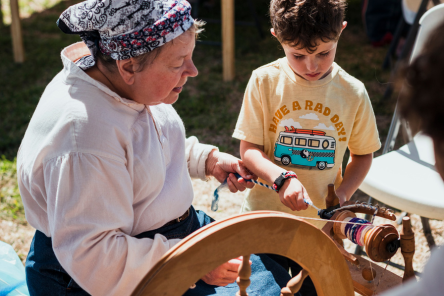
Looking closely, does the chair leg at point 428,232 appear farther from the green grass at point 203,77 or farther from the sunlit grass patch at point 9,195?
the sunlit grass patch at point 9,195

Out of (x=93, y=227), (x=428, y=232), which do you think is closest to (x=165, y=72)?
(x=93, y=227)

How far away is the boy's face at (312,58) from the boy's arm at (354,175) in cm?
38

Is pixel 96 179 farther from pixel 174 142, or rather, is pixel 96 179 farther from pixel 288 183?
pixel 288 183

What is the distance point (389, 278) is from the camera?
4.23 feet

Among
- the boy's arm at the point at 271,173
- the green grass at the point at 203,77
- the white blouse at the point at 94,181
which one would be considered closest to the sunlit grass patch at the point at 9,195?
the green grass at the point at 203,77

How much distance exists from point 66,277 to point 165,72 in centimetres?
63

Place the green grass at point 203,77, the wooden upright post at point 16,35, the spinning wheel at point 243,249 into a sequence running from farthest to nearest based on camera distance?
the wooden upright post at point 16,35
the green grass at point 203,77
the spinning wheel at point 243,249

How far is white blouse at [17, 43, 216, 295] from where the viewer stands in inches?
39.8

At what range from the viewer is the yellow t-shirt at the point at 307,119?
149 cm

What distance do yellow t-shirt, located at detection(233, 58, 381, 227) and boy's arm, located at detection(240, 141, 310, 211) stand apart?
0.04 metres

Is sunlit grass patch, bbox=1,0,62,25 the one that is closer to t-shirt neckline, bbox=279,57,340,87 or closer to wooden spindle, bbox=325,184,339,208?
t-shirt neckline, bbox=279,57,340,87

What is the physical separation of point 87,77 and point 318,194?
90cm

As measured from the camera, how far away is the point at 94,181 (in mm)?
1021

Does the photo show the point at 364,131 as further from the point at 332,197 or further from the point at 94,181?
the point at 94,181
